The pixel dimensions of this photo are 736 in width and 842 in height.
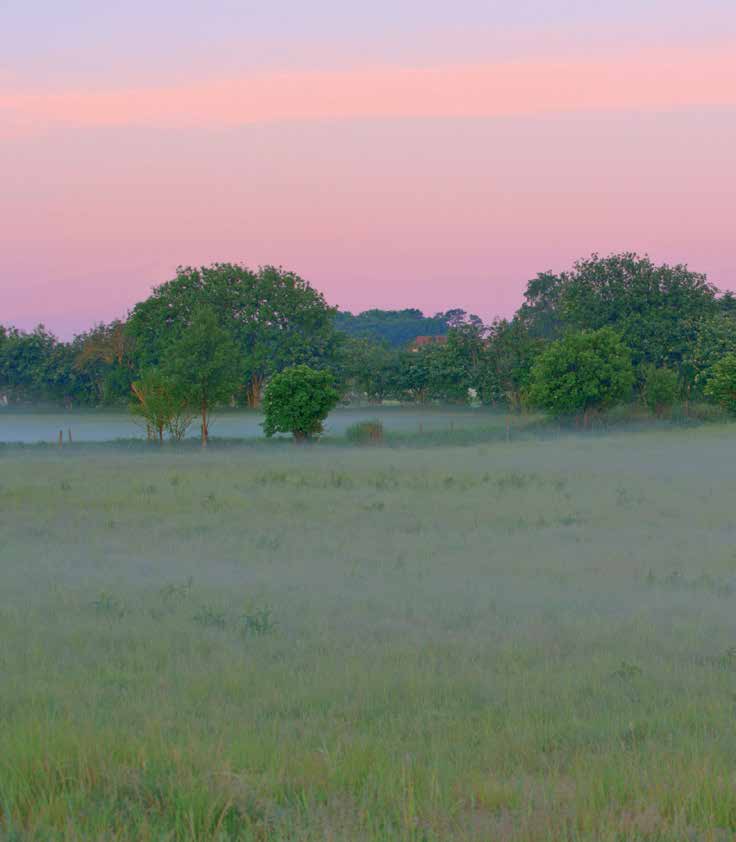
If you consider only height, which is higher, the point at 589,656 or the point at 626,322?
the point at 626,322

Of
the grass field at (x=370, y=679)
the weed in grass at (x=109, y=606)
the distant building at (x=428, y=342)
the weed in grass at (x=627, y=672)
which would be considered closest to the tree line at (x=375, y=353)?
the distant building at (x=428, y=342)

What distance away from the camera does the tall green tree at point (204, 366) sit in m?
59.9

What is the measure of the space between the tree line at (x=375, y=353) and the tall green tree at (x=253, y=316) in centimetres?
13

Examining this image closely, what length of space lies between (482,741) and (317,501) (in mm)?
18257

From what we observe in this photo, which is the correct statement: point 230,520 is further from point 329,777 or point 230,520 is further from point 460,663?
point 329,777

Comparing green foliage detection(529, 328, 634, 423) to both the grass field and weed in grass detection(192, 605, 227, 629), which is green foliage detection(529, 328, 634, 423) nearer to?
the grass field

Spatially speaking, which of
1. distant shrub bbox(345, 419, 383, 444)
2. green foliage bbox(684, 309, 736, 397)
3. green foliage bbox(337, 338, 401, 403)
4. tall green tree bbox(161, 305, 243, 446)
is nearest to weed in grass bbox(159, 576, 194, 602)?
distant shrub bbox(345, 419, 383, 444)

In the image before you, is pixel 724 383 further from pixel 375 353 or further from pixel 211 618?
pixel 211 618

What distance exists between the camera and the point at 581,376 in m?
65.6

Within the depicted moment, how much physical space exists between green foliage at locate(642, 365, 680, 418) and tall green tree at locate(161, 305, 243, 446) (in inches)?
1207

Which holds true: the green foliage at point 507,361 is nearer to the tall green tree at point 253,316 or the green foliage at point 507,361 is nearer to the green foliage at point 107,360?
the tall green tree at point 253,316

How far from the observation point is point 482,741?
5836 mm

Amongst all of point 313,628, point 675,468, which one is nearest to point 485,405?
point 675,468

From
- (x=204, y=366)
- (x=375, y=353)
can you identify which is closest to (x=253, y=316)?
(x=375, y=353)
